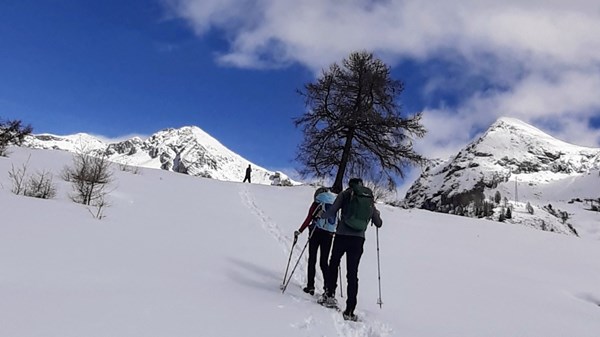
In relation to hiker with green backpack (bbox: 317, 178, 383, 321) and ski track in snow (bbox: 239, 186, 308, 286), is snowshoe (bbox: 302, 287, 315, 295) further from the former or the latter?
ski track in snow (bbox: 239, 186, 308, 286)

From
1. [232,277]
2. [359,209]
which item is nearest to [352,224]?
A: [359,209]

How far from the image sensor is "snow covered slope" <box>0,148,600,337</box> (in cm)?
408

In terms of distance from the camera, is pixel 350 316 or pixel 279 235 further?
pixel 279 235

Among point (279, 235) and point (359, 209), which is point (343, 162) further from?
point (359, 209)

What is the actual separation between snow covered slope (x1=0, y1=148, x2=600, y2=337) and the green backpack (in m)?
1.37

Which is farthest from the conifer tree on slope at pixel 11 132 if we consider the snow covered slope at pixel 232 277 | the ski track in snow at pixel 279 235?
the ski track in snow at pixel 279 235

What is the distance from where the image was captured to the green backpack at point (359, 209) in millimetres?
→ 6164

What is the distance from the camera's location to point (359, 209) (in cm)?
621

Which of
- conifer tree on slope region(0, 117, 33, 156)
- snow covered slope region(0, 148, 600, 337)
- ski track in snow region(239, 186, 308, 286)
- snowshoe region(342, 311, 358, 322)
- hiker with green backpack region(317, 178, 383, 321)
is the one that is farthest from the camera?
conifer tree on slope region(0, 117, 33, 156)

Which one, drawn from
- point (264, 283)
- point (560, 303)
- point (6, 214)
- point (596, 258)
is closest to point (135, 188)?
point (6, 214)

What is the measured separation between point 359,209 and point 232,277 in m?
2.31

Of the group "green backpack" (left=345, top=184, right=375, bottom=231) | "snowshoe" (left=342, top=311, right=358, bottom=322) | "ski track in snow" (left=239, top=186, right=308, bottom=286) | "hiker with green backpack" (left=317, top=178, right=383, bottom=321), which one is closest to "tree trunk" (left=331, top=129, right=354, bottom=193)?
"ski track in snow" (left=239, top=186, right=308, bottom=286)

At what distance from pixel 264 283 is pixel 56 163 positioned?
1297 cm

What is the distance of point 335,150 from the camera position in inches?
787
